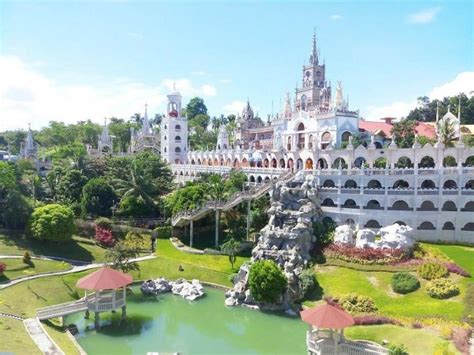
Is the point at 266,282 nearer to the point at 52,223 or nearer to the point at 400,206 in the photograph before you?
the point at 400,206

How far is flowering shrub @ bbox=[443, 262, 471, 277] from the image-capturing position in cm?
3409

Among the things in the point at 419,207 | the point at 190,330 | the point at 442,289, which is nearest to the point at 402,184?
the point at 419,207

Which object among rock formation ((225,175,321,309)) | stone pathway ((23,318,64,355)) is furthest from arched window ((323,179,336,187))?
stone pathway ((23,318,64,355))

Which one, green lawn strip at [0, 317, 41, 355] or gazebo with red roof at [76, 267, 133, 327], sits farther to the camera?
gazebo with red roof at [76, 267, 133, 327]

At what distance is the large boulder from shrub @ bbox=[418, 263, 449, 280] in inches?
286

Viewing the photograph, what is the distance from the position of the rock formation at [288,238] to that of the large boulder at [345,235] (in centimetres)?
240

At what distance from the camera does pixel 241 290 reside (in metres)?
35.9

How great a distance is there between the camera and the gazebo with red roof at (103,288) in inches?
1180

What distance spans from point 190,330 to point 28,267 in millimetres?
15840

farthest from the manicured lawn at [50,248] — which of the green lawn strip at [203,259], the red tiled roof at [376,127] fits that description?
the red tiled roof at [376,127]

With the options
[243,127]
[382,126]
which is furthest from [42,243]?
[243,127]

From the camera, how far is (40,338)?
24.8 meters

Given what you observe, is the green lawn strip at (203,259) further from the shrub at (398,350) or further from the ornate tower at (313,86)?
the ornate tower at (313,86)

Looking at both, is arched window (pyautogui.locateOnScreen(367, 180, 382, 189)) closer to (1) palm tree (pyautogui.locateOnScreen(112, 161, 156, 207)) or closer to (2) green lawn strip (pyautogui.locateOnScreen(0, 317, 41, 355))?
(1) palm tree (pyautogui.locateOnScreen(112, 161, 156, 207))
